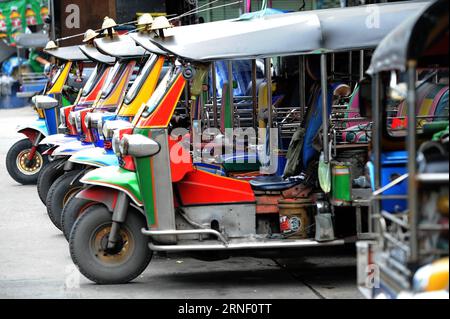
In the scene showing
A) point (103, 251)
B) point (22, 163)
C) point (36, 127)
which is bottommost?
point (22, 163)

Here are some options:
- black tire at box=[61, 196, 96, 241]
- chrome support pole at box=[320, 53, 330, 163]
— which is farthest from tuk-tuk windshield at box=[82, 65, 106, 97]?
chrome support pole at box=[320, 53, 330, 163]

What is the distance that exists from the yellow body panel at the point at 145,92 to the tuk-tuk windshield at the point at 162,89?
68 cm

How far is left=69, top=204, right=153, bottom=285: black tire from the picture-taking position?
317 inches

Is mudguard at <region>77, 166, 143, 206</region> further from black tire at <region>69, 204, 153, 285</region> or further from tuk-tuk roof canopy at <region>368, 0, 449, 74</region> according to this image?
tuk-tuk roof canopy at <region>368, 0, 449, 74</region>

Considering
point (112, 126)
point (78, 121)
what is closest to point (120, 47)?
point (78, 121)

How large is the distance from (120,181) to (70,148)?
9.91 feet

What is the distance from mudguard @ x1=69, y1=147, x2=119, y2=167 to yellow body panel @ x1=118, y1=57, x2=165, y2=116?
436 mm

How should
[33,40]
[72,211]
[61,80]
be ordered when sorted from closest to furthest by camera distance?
1. [72,211]
2. [61,80]
3. [33,40]

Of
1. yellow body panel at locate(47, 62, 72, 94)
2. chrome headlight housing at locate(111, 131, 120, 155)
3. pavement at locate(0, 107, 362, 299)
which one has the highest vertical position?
yellow body panel at locate(47, 62, 72, 94)

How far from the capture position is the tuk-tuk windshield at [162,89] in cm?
820

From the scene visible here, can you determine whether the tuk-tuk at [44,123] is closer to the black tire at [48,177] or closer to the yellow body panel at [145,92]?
the black tire at [48,177]

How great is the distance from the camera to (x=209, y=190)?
8.11 meters

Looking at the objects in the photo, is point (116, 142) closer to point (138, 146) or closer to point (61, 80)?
point (138, 146)
